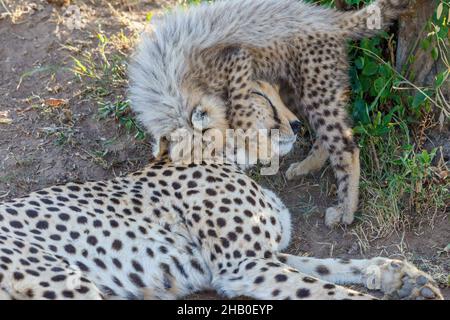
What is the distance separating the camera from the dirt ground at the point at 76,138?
3779 mm

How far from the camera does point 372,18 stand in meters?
4.10

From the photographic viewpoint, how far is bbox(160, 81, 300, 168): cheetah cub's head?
3.79 m

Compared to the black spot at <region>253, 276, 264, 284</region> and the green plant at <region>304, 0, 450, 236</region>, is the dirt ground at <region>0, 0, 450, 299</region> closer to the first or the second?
the green plant at <region>304, 0, 450, 236</region>

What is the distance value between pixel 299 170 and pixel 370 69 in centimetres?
63

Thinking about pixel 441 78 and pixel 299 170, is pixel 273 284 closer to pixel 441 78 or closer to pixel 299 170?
pixel 299 170

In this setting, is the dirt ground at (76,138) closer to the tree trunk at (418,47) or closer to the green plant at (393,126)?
the green plant at (393,126)

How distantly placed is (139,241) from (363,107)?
1.42m

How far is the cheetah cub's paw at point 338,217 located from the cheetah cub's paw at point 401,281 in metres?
0.44

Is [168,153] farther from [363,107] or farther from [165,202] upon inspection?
[363,107]

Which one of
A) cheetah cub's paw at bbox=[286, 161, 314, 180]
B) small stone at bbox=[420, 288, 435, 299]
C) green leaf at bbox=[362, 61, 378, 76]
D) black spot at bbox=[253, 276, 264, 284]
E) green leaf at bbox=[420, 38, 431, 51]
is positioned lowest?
small stone at bbox=[420, 288, 435, 299]

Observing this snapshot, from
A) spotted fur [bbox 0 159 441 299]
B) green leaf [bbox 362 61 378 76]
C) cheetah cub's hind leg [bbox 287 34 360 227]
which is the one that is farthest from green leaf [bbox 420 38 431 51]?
spotted fur [bbox 0 159 441 299]

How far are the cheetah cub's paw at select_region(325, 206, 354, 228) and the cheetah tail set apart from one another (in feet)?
2.97

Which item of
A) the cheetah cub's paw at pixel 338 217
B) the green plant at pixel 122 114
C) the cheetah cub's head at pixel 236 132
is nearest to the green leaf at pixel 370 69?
the cheetah cub's head at pixel 236 132
